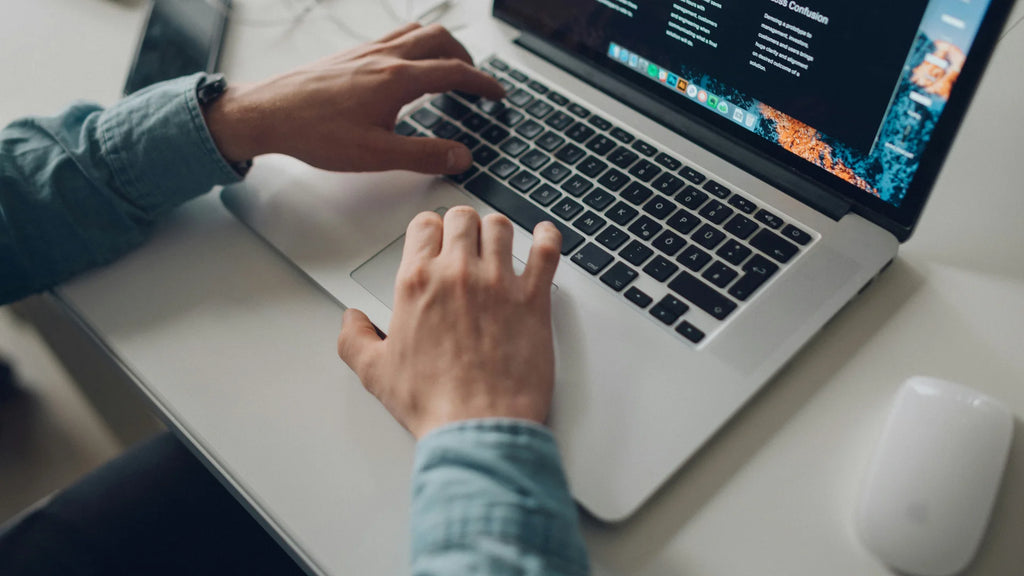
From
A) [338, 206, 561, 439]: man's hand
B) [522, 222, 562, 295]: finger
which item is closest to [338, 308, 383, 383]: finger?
[338, 206, 561, 439]: man's hand

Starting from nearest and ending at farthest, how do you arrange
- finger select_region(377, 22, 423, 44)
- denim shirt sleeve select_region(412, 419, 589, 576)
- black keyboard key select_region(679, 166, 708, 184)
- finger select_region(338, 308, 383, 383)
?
1. denim shirt sleeve select_region(412, 419, 589, 576)
2. finger select_region(338, 308, 383, 383)
3. black keyboard key select_region(679, 166, 708, 184)
4. finger select_region(377, 22, 423, 44)

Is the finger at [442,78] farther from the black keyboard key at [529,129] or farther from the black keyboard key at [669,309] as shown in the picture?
the black keyboard key at [669,309]

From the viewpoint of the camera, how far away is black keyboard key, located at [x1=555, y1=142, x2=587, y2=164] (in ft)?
2.11

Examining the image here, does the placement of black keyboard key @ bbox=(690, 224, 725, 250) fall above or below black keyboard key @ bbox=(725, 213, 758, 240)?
below

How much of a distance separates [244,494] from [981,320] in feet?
1.76

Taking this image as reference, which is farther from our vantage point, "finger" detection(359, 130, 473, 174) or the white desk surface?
"finger" detection(359, 130, 473, 174)

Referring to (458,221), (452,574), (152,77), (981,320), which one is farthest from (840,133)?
(152,77)

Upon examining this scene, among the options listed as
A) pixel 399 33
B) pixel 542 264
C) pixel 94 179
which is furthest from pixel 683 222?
pixel 94 179

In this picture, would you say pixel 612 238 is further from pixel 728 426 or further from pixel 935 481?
pixel 935 481

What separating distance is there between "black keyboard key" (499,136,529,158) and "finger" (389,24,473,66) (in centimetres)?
11

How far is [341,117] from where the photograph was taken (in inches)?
24.9

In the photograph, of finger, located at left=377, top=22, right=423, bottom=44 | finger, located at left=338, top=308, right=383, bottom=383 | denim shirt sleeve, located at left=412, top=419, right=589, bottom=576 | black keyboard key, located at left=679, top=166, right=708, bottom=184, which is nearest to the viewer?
denim shirt sleeve, located at left=412, top=419, right=589, bottom=576

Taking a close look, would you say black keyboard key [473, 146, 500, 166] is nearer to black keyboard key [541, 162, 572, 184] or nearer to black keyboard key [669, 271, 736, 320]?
black keyboard key [541, 162, 572, 184]

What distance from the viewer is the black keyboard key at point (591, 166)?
2.07ft
